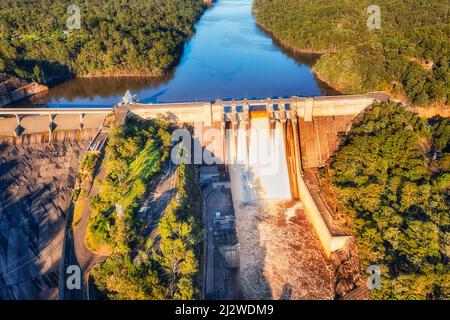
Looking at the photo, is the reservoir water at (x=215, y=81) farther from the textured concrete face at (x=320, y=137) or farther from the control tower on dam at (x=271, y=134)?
the textured concrete face at (x=320, y=137)

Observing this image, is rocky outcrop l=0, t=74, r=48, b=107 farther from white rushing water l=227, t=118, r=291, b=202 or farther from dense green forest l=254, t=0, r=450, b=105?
dense green forest l=254, t=0, r=450, b=105

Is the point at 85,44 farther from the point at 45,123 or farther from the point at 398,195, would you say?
the point at 398,195

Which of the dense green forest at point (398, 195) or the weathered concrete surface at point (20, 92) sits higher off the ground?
the weathered concrete surface at point (20, 92)

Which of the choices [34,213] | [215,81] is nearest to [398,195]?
[34,213]

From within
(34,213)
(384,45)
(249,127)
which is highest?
(384,45)

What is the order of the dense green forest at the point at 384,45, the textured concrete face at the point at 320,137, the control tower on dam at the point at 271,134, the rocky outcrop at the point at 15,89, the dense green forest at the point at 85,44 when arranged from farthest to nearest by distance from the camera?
the dense green forest at the point at 85,44
the rocky outcrop at the point at 15,89
the dense green forest at the point at 384,45
the textured concrete face at the point at 320,137
the control tower on dam at the point at 271,134

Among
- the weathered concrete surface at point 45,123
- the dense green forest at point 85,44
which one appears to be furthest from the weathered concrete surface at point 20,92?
the weathered concrete surface at point 45,123
